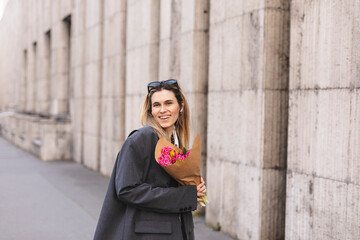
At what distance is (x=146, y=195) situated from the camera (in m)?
2.52

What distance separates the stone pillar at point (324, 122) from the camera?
4320 mm

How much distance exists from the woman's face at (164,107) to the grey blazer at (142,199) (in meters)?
0.12

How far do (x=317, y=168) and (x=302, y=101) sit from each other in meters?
0.78

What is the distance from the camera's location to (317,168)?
15.5ft

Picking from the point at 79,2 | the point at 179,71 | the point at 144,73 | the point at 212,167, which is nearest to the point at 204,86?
the point at 179,71

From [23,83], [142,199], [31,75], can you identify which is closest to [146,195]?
[142,199]

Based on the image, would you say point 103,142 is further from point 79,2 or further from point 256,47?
point 256,47

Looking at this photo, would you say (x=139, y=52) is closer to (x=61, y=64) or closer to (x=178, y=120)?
(x=178, y=120)

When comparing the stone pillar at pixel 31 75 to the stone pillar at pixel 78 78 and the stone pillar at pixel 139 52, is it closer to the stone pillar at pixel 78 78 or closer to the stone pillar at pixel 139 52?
the stone pillar at pixel 78 78

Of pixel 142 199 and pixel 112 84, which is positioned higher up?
pixel 112 84

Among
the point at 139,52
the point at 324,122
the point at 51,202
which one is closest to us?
the point at 324,122

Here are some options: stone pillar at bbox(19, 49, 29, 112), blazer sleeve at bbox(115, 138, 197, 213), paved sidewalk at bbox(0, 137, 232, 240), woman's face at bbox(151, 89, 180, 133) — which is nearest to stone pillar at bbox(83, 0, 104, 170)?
paved sidewalk at bbox(0, 137, 232, 240)

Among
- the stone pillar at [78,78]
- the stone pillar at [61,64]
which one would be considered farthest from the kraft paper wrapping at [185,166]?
the stone pillar at [61,64]

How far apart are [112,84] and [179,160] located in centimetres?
905
